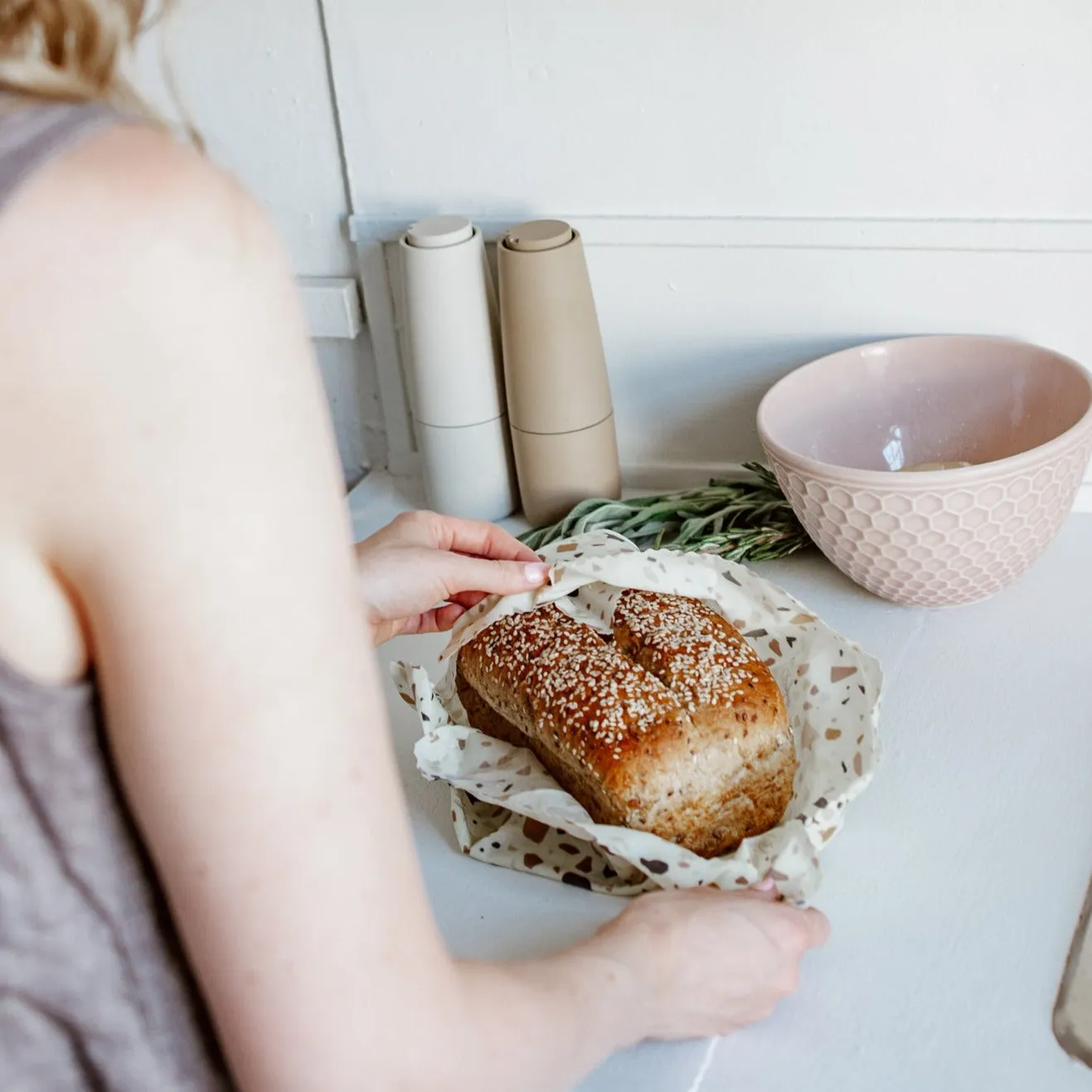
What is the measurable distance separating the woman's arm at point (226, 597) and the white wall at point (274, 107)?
0.85 m

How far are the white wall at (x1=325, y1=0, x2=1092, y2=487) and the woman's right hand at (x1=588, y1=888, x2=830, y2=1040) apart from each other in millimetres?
590

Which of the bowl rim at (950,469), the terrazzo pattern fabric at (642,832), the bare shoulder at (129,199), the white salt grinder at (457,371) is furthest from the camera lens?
the white salt grinder at (457,371)

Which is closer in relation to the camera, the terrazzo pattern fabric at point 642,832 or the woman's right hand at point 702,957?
the woman's right hand at point 702,957

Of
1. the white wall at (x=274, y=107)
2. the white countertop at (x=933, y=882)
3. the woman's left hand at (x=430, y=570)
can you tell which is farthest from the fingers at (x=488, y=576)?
the white wall at (x=274, y=107)

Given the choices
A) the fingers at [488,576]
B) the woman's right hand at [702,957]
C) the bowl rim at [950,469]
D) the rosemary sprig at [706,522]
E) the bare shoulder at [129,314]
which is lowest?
the rosemary sprig at [706,522]

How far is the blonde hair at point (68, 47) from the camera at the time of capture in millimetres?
366

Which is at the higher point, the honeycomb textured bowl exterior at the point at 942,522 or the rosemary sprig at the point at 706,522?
the honeycomb textured bowl exterior at the point at 942,522

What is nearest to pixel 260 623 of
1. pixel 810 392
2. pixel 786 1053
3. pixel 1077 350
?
pixel 786 1053

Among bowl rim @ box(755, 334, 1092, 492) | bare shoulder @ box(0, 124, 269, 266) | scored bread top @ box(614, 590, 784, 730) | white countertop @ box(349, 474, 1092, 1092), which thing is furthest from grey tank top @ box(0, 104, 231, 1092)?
bowl rim @ box(755, 334, 1092, 492)

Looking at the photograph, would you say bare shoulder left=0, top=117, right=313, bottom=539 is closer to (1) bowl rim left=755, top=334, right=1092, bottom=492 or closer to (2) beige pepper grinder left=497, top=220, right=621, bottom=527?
(1) bowl rim left=755, top=334, right=1092, bottom=492

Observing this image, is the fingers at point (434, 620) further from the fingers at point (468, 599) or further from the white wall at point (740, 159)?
the white wall at point (740, 159)

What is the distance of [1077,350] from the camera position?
1034 millimetres

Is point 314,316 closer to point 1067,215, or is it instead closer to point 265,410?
point 1067,215

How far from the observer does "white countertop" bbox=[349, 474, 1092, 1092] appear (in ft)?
2.10
